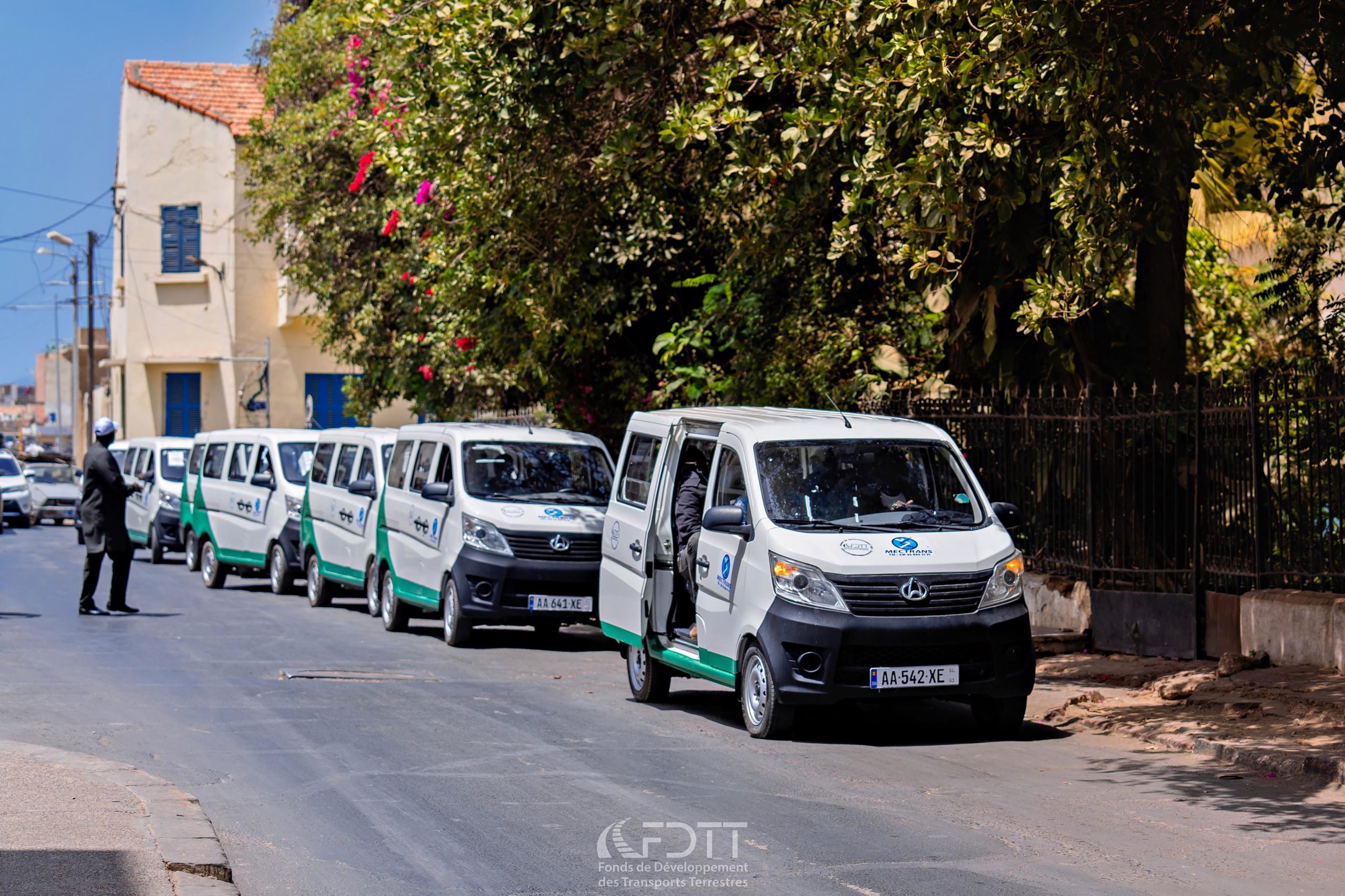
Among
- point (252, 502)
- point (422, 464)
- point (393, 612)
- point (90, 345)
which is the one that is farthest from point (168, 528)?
point (90, 345)

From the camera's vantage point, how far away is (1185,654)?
43.8 ft

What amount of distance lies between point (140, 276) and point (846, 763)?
4403 cm

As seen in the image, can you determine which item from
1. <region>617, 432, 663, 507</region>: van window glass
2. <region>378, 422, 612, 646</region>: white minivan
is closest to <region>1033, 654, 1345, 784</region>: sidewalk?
<region>617, 432, 663, 507</region>: van window glass

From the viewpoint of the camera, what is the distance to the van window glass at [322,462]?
20953 mm

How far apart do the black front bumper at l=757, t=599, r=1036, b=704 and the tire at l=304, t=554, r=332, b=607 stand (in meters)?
11.4

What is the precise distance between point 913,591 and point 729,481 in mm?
1722

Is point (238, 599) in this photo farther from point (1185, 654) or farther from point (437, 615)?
point (1185, 654)

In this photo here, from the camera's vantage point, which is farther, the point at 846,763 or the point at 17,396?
the point at 17,396

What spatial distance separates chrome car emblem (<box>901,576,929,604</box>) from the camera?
10180 mm

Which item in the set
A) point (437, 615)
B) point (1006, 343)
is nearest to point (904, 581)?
point (1006, 343)

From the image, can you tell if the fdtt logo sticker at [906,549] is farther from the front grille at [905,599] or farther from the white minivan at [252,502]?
the white minivan at [252,502]

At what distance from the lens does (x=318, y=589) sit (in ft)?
67.7

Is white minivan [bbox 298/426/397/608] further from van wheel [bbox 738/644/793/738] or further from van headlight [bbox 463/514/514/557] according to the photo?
van wheel [bbox 738/644/793/738]

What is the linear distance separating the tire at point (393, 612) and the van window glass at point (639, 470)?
17.3 feet
